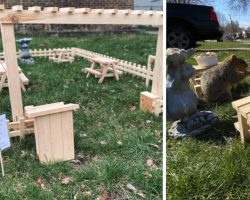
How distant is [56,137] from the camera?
102 inches

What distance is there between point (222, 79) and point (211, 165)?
2.03 feet

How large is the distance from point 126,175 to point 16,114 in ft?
3.28

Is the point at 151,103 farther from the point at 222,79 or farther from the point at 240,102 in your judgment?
the point at 240,102

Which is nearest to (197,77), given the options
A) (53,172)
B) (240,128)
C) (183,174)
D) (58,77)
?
(240,128)

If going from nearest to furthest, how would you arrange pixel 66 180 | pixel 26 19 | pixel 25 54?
pixel 66 180 < pixel 26 19 < pixel 25 54

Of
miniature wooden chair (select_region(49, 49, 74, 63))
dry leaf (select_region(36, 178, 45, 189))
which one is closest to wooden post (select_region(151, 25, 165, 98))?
dry leaf (select_region(36, 178, 45, 189))

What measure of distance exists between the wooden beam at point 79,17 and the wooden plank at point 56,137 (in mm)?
719

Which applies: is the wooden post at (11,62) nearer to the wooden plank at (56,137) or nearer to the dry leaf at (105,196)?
the wooden plank at (56,137)

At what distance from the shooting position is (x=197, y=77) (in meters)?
2.50

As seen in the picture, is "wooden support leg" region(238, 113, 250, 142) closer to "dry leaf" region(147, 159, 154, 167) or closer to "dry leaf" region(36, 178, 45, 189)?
"dry leaf" region(147, 159, 154, 167)

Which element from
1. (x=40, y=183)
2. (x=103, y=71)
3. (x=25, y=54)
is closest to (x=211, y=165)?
(x=40, y=183)

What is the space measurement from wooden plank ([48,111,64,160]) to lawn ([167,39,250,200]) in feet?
2.80

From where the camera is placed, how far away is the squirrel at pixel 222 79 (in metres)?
2.06

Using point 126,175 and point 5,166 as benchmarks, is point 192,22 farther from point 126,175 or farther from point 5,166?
point 5,166
